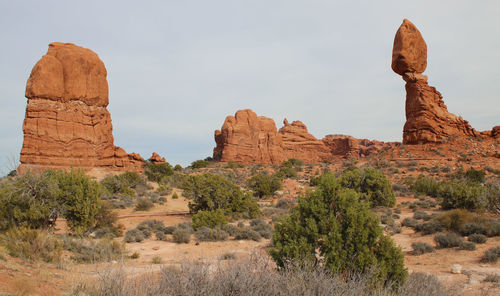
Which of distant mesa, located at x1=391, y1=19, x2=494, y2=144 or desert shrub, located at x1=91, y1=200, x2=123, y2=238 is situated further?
distant mesa, located at x1=391, y1=19, x2=494, y2=144

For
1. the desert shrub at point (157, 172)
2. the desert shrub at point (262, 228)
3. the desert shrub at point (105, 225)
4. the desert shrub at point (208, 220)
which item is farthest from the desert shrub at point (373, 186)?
the desert shrub at point (157, 172)

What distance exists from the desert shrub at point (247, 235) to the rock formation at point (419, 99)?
29075 millimetres

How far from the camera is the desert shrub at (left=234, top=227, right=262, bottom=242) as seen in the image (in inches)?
498

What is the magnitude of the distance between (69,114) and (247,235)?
33.3 meters

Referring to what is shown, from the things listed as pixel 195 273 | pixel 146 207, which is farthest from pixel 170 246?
pixel 146 207

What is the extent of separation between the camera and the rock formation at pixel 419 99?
112ft

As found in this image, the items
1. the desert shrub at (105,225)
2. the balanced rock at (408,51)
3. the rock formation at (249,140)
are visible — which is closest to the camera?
the desert shrub at (105,225)

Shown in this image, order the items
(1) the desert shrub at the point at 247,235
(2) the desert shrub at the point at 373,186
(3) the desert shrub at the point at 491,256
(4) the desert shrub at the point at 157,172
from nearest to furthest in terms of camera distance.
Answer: (3) the desert shrub at the point at 491,256
(1) the desert shrub at the point at 247,235
(2) the desert shrub at the point at 373,186
(4) the desert shrub at the point at 157,172

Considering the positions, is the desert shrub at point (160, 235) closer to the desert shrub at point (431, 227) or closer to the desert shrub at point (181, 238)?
the desert shrub at point (181, 238)

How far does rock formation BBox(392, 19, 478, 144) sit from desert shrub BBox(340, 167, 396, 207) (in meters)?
18.5

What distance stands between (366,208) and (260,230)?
8.90 metres

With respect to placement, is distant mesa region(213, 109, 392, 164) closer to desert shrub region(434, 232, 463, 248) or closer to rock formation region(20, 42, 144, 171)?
rock formation region(20, 42, 144, 171)

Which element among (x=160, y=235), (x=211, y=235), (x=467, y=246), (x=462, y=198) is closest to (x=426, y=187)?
(x=462, y=198)

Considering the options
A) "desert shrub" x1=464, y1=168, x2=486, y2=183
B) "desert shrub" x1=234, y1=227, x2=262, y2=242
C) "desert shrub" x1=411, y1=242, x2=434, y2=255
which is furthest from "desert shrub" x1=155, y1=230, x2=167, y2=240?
"desert shrub" x1=464, y1=168, x2=486, y2=183
